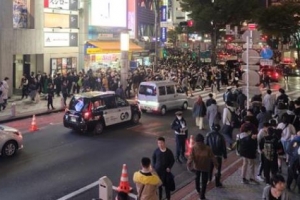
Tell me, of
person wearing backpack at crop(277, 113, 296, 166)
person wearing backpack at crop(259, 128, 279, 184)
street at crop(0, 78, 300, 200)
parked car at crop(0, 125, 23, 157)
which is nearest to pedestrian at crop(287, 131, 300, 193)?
person wearing backpack at crop(259, 128, 279, 184)

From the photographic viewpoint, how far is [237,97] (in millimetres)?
18578

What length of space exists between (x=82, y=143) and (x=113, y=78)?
12584 mm

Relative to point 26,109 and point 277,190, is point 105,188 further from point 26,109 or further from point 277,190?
point 26,109

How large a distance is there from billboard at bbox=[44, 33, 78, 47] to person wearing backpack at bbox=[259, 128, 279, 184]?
21.2 metres

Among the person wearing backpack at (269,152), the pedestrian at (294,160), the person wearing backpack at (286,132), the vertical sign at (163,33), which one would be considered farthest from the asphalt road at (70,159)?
the vertical sign at (163,33)

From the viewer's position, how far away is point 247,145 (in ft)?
33.4

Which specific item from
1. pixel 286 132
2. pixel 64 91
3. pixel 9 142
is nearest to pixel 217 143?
pixel 286 132

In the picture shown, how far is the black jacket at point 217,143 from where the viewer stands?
32.2ft

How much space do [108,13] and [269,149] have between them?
87.7 ft

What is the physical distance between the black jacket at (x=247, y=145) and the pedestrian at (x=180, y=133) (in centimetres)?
257

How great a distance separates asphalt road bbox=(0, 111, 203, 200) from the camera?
420 inches

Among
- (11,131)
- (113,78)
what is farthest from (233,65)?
(11,131)

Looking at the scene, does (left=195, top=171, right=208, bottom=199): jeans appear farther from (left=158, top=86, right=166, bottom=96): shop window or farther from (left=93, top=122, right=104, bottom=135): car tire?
(left=158, top=86, right=166, bottom=96): shop window

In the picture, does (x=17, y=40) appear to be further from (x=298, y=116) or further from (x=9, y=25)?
(x=298, y=116)
